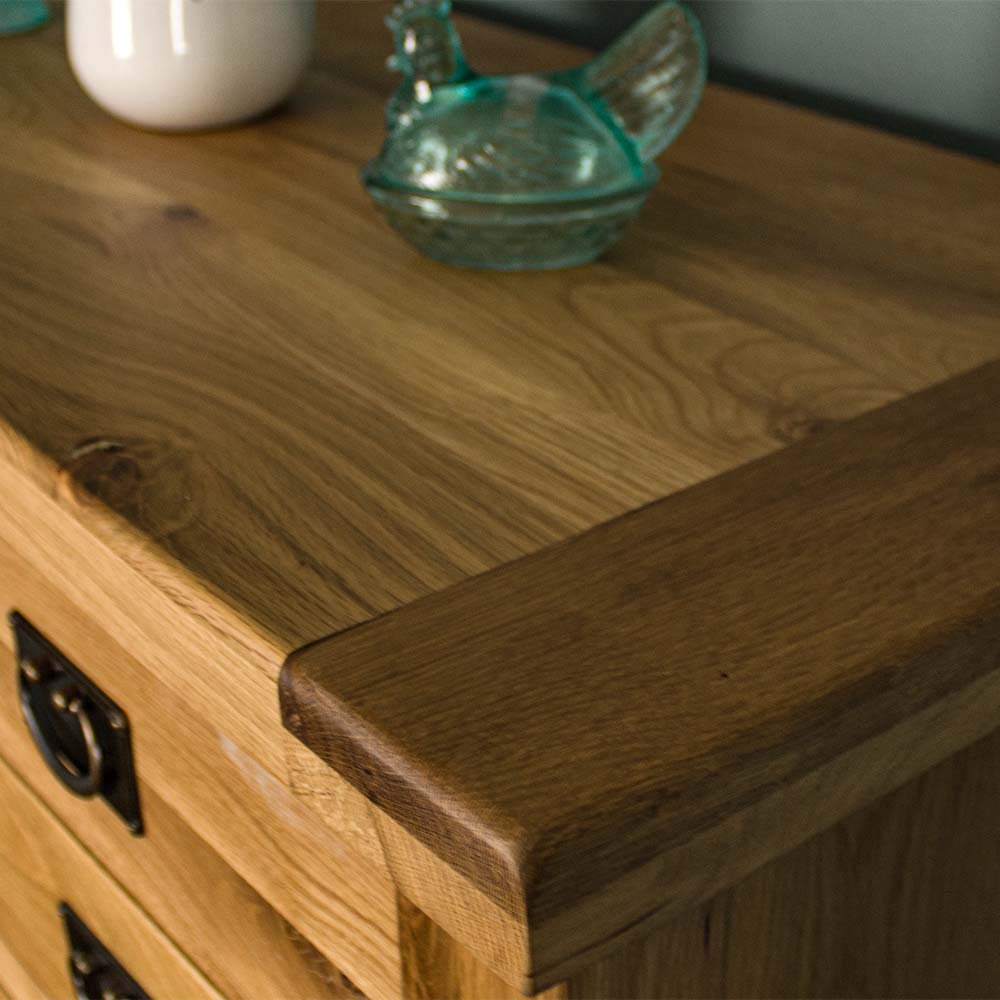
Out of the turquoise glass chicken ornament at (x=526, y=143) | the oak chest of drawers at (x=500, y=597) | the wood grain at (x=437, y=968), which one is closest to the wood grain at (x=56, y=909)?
the oak chest of drawers at (x=500, y=597)

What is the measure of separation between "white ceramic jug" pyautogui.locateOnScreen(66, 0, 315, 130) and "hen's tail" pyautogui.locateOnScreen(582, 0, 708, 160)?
0.23 m

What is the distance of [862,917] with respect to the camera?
0.47 meters

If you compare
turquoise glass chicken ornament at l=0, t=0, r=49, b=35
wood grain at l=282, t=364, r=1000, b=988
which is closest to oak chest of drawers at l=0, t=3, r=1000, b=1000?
wood grain at l=282, t=364, r=1000, b=988

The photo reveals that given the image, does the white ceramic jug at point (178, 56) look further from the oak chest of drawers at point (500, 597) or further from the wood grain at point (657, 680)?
the wood grain at point (657, 680)

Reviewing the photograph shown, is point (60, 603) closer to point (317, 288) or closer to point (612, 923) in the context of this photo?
point (317, 288)

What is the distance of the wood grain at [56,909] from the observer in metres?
0.56

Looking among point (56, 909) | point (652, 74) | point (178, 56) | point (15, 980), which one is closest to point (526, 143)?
point (652, 74)

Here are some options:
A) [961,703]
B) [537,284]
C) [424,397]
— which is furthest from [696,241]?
[961,703]

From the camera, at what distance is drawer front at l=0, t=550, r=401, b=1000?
421 millimetres

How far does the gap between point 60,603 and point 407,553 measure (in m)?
0.18

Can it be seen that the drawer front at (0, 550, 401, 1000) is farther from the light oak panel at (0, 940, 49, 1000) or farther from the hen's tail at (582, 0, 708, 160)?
the hen's tail at (582, 0, 708, 160)

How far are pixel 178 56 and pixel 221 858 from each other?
44 cm

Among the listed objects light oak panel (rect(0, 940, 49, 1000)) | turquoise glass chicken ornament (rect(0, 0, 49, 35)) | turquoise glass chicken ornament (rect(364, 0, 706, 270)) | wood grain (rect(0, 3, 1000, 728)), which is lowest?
light oak panel (rect(0, 940, 49, 1000))

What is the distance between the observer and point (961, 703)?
38 centimetres
